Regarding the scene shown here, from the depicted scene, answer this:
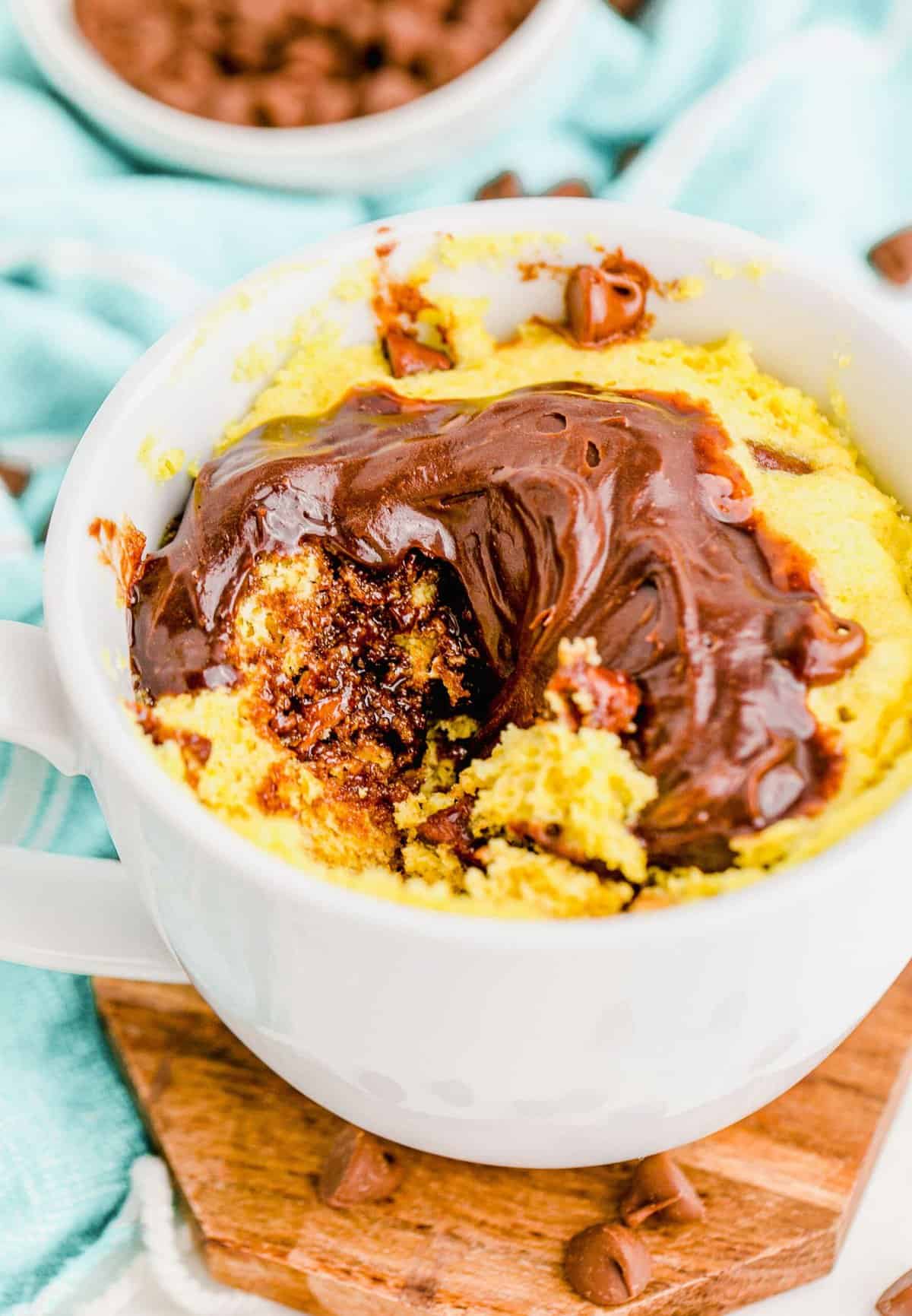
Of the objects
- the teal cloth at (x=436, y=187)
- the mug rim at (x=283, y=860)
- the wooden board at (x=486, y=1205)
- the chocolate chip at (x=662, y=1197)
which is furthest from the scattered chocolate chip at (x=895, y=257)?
the chocolate chip at (x=662, y=1197)

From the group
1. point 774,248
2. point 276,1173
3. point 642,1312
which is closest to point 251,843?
point 276,1173

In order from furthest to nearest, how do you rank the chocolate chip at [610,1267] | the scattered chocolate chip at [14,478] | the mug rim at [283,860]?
the scattered chocolate chip at [14,478] → the chocolate chip at [610,1267] → the mug rim at [283,860]

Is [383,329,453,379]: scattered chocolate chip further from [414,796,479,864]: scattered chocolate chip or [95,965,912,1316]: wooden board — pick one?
[95,965,912,1316]: wooden board

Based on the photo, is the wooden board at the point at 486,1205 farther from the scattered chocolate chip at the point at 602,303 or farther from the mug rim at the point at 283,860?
the scattered chocolate chip at the point at 602,303

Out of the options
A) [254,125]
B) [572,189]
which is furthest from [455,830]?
[254,125]

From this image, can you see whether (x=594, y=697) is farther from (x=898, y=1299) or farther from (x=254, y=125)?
(x=254, y=125)
